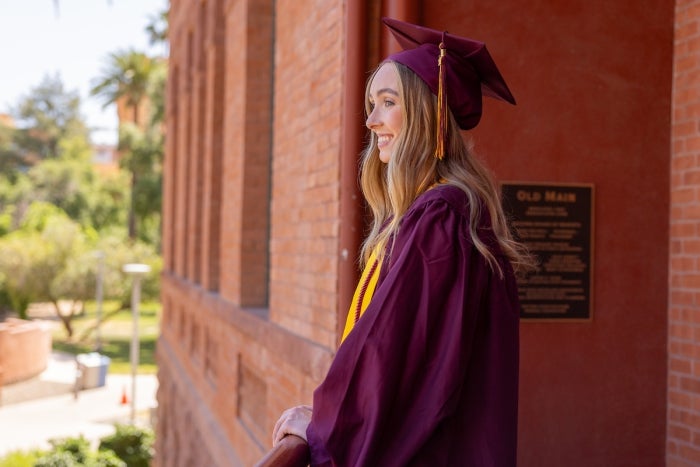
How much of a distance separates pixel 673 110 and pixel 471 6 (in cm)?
117

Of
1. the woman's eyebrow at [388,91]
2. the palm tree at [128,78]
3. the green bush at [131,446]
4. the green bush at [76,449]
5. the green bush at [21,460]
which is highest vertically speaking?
the palm tree at [128,78]

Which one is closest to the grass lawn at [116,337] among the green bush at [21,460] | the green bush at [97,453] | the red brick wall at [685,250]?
the green bush at [97,453]

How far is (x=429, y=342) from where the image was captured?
1993 millimetres

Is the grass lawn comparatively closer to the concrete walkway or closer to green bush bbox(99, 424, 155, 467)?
the concrete walkway

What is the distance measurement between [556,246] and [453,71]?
6.45ft

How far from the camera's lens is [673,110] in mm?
4164

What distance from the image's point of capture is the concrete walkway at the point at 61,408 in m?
22.8

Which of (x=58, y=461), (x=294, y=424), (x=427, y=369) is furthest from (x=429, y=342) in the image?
(x=58, y=461)

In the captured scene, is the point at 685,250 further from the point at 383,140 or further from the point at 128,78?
the point at 128,78

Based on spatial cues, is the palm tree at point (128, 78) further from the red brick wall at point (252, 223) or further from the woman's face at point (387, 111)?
the woman's face at point (387, 111)

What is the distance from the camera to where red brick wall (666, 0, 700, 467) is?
3953 mm

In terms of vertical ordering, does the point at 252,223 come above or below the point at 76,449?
above

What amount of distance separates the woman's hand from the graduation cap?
0.79 metres

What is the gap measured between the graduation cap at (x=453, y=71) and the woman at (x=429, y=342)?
1.3 inches
